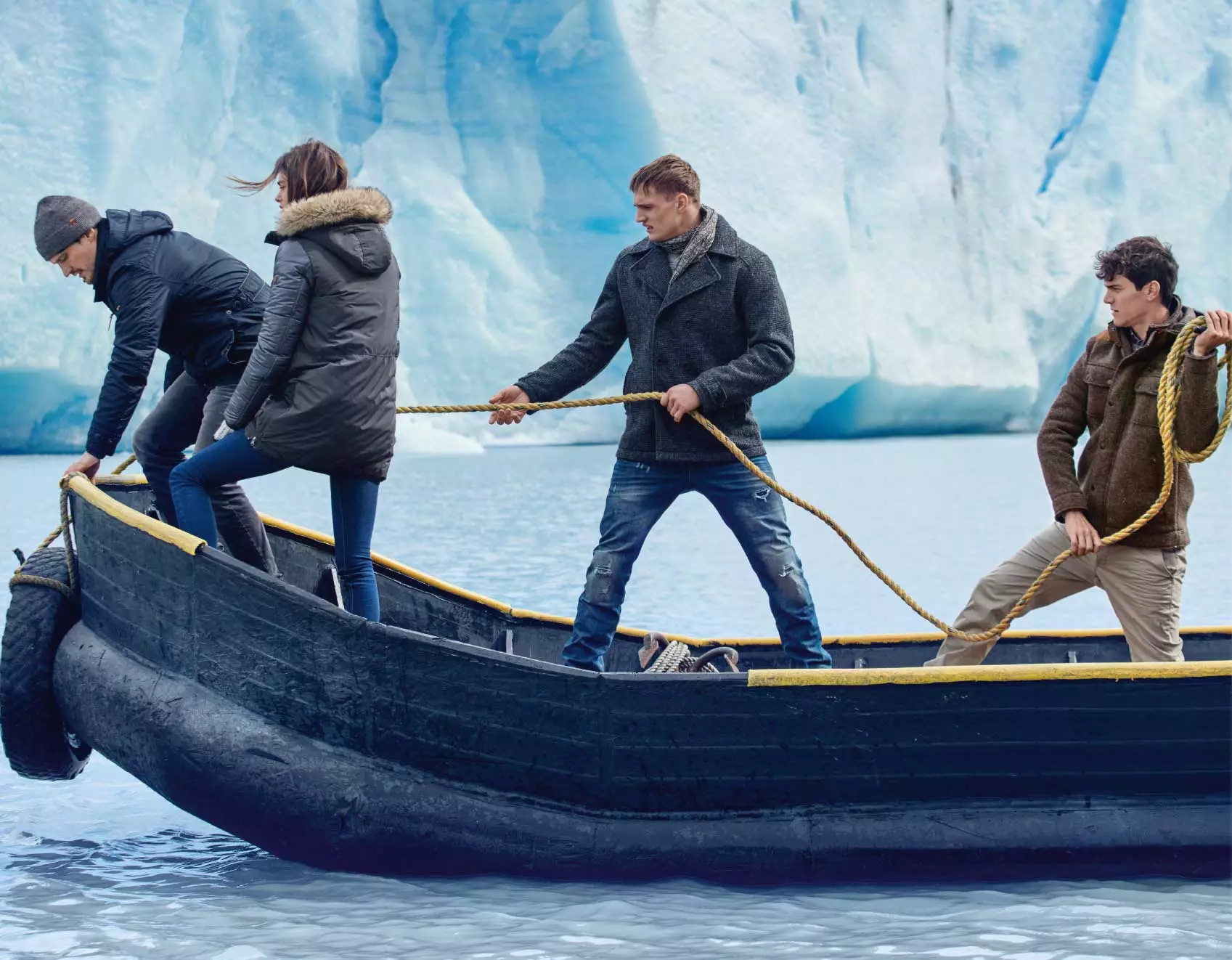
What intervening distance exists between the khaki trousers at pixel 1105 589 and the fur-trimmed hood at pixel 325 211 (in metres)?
1.47

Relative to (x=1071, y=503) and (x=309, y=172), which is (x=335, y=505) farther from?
(x=1071, y=503)

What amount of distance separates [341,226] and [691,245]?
Answer: 72 centimetres

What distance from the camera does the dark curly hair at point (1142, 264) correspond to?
8.75 feet

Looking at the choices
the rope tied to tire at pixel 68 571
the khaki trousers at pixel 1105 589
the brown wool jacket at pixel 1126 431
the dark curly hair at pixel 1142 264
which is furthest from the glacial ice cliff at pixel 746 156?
the dark curly hair at pixel 1142 264

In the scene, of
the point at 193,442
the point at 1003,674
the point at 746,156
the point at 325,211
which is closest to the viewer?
the point at 1003,674

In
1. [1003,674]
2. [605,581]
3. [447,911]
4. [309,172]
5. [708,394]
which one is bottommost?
[447,911]

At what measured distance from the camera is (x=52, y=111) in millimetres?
14789

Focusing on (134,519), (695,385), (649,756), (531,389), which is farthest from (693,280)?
(134,519)

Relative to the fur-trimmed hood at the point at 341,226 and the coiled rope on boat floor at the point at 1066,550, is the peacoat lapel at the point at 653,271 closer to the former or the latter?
the coiled rope on boat floor at the point at 1066,550

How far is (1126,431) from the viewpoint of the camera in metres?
2.74

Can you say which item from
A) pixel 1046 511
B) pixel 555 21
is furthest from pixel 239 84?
pixel 1046 511

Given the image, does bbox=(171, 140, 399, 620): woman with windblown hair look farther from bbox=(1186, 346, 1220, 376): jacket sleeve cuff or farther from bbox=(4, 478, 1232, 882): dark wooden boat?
bbox=(1186, 346, 1220, 376): jacket sleeve cuff

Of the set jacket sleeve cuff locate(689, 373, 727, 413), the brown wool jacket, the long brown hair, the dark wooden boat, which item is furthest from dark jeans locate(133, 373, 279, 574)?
the brown wool jacket

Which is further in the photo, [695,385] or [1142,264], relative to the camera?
[695,385]
